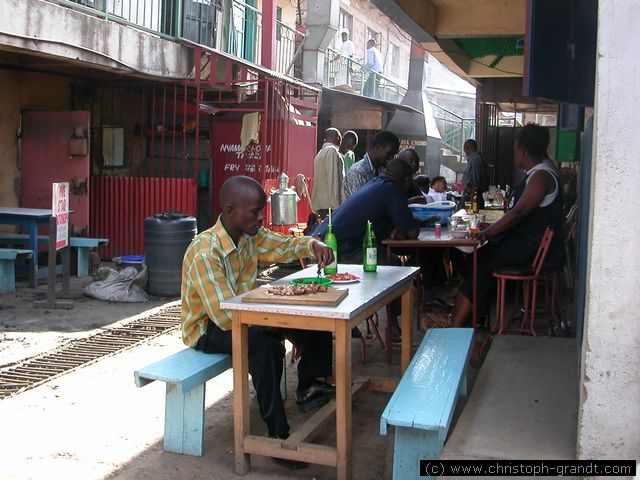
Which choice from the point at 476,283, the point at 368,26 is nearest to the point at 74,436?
the point at 476,283

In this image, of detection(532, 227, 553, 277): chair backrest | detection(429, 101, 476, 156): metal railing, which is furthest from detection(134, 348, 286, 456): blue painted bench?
detection(429, 101, 476, 156): metal railing

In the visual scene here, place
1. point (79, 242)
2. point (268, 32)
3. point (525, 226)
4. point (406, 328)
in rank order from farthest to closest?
point (268, 32) → point (79, 242) → point (525, 226) → point (406, 328)

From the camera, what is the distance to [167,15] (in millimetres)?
11797

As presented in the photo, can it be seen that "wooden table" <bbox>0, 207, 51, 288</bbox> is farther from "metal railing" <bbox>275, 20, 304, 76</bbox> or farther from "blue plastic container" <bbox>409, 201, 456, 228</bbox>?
"metal railing" <bbox>275, 20, 304, 76</bbox>

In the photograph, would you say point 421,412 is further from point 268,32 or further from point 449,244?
point 268,32

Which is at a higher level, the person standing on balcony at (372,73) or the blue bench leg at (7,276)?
the person standing on balcony at (372,73)

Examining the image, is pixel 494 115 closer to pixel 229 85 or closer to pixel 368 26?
pixel 229 85

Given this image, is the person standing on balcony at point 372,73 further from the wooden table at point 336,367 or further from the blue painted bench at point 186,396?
the blue painted bench at point 186,396

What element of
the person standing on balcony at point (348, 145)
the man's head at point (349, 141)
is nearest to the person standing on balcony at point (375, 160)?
the person standing on balcony at point (348, 145)

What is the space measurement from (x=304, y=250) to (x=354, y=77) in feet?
66.8

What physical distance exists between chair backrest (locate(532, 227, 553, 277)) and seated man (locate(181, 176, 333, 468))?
2.35 metres

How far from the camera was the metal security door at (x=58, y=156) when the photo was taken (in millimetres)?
11180

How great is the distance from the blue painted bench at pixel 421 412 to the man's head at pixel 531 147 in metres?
2.75

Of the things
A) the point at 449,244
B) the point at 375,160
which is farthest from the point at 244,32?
the point at 449,244
